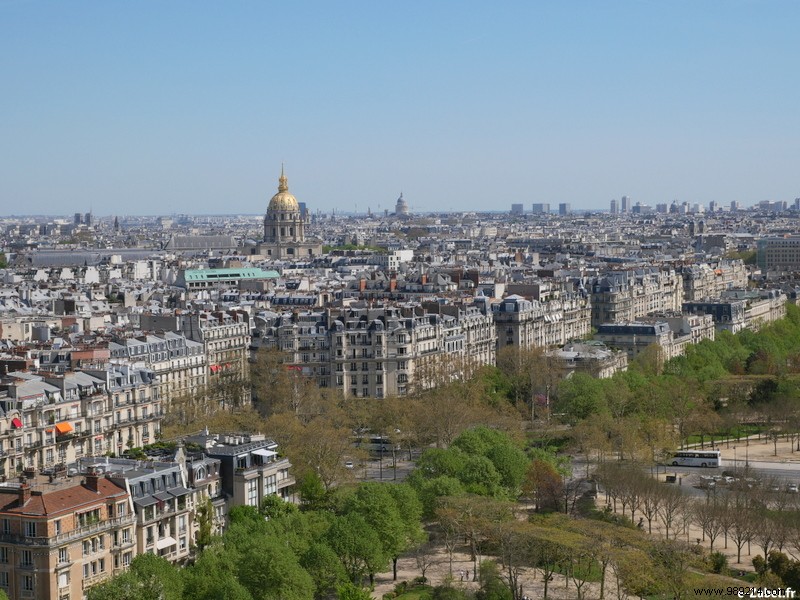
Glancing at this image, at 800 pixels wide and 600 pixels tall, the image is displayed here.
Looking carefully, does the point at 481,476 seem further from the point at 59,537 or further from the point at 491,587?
the point at 59,537

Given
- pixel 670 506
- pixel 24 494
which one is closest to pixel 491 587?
pixel 670 506

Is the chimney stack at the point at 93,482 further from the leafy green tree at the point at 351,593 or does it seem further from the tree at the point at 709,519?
the tree at the point at 709,519

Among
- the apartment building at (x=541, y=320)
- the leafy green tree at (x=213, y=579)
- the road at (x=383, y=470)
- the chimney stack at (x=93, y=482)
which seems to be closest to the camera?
the leafy green tree at (x=213, y=579)

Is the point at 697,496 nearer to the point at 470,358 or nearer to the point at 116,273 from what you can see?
the point at 470,358

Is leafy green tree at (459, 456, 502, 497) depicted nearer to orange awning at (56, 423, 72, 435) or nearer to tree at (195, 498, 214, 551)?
tree at (195, 498, 214, 551)

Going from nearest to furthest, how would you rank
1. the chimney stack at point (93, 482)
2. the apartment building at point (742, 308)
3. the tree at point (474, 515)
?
the chimney stack at point (93, 482) < the tree at point (474, 515) < the apartment building at point (742, 308)

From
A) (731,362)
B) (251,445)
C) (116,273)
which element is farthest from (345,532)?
(116,273)

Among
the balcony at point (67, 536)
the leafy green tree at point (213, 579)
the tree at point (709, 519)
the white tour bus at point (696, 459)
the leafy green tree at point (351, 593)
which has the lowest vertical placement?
the white tour bus at point (696, 459)

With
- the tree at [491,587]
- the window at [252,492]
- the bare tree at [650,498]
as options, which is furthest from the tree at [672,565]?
the window at [252,492]
